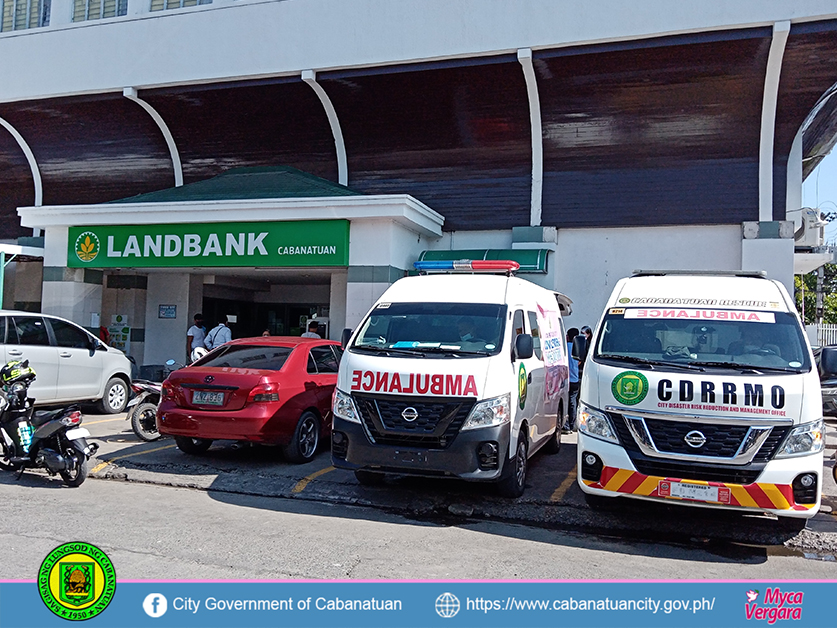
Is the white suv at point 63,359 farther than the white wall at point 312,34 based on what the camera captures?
No

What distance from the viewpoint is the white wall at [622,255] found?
14516mm

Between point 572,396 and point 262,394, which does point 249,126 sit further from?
point 262,394

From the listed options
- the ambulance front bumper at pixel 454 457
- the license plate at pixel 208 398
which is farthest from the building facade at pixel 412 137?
the ambulance front bumper at pixel 454 457

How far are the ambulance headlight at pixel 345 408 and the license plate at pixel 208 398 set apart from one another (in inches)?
72.6

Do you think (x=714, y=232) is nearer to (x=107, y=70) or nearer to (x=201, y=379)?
(x=201, y=379)

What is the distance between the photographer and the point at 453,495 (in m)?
7.23

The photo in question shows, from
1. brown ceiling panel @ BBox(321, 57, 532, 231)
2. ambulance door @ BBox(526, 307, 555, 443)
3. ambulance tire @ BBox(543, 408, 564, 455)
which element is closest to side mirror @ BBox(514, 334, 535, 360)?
ambulance door @ BBox(526, 307, 555, 443)

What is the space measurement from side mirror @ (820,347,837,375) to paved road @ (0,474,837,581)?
1.71 meters

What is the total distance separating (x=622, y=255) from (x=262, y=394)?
9.59 m

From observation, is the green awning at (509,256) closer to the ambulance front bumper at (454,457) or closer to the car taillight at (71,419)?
the ambulance front bumper at (454,457)

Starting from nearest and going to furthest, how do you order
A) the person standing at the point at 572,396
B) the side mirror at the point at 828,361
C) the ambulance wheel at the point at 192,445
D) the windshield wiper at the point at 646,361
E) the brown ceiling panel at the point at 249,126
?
the windshield wiper at the point at 646,361, the side mirror at the point at 828,361, the ambulance wheel at the point at 192,445, the person standing at the point at 572,396, the brown ceiling panel at the point at 249,126

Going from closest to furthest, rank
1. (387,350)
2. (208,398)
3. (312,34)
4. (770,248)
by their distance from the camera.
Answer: (387,350) < (208,398) < (770,248) < (312,34)
